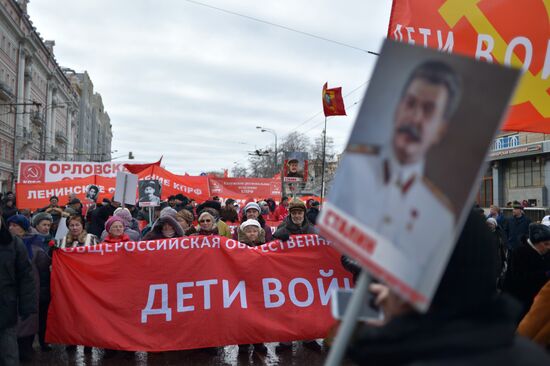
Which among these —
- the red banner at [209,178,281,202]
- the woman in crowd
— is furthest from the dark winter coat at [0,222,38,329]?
the red banner at [209,178,281,202]

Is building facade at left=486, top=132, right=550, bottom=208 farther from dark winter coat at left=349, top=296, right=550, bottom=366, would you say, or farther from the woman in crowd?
dark winter coat at left=349, top=296, right=550, bottom=366

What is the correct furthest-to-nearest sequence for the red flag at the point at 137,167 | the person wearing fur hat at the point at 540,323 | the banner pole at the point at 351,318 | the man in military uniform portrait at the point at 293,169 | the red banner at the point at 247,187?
the red banner at the point at 247,187, the man in military uniform portrait at the point at 293,169, the red flag at the point at 137,167, the person wearing fur hat at the point at 540,323, the banner pole at the point at 351,318

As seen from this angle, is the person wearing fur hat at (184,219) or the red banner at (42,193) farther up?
the red banner at (42,193)

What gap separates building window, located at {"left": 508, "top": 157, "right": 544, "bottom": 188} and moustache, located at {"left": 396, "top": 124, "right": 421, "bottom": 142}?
3314 centimetres

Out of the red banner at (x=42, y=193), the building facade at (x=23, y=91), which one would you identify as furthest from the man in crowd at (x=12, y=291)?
the building facade at (x=23, y=91)

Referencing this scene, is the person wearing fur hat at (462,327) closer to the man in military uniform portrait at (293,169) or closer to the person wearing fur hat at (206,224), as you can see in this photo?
the person wearing fur hat at (206,224)

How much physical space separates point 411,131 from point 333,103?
1441 centimetres

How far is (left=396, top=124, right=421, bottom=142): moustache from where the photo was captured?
4.69ft

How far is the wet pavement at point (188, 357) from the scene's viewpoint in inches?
241

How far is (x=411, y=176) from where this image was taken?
4.63 ft

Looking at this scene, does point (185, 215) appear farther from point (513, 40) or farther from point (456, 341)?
point (456, 341)

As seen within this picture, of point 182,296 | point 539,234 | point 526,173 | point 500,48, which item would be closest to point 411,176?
point 500,48

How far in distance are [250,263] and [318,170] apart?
85.8 meters

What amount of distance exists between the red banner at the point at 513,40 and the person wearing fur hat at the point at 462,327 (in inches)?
111
